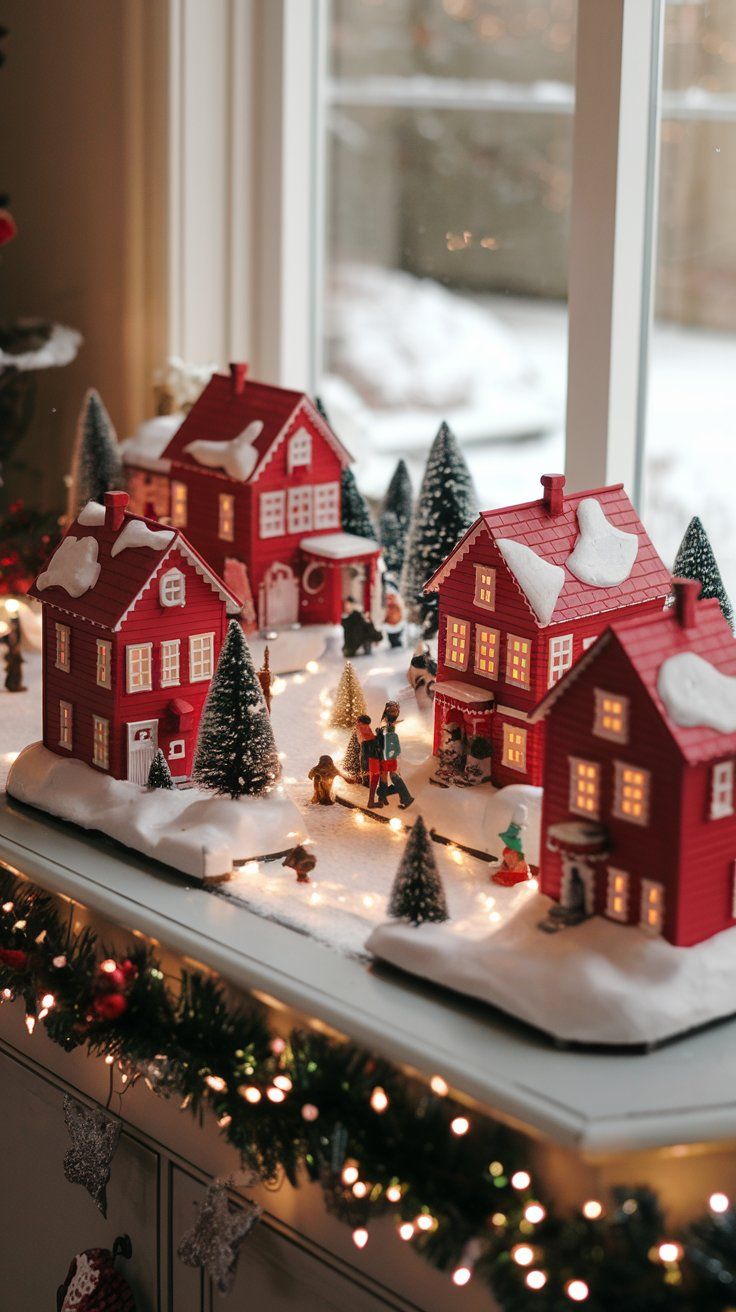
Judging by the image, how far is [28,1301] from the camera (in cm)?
312

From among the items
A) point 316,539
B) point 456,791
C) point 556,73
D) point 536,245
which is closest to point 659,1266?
point 456,791

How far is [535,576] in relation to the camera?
282 cm

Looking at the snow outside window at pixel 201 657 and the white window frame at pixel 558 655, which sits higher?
the white window frame at pixel 558 655

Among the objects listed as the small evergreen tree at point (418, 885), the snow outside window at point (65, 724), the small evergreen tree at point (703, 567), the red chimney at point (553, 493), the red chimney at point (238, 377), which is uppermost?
the red chimney at point (238, 377)

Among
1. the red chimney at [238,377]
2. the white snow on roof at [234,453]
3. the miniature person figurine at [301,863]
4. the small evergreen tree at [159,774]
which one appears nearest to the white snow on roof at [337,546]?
the white snow on roof at [234,453]

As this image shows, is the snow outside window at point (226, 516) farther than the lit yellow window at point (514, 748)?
Yes

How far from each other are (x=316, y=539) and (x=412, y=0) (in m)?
2.77

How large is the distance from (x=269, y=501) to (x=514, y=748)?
1043mm

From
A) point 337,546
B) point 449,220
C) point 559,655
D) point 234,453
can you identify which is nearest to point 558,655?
point 559,655

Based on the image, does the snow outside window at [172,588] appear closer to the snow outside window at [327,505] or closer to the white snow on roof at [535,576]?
the white snow on roof at [535,576]

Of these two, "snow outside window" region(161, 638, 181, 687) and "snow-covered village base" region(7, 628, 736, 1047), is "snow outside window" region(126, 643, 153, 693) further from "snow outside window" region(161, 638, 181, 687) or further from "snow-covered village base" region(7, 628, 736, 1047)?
"snow-covered village base" region(7, 628, 736, 1047)

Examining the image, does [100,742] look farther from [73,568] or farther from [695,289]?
[695,289]

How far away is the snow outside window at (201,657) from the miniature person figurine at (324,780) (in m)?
0.26

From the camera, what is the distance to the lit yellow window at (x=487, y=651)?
115 inches
